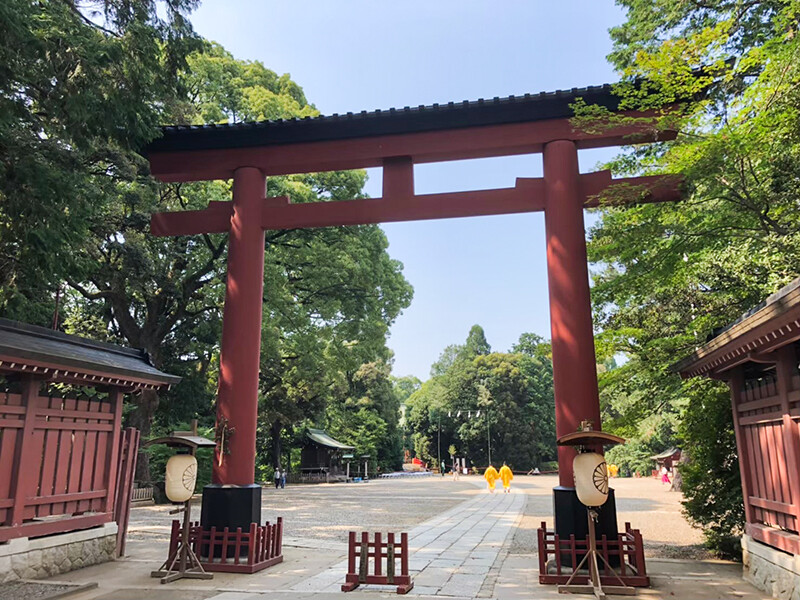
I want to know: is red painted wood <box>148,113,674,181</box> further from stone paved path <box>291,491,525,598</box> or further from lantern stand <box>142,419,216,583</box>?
stone paved path <box>291,491,525,598</box>

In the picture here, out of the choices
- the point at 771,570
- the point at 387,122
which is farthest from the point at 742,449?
the point at 387,122

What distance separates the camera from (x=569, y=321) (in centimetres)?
752

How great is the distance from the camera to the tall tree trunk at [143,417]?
18.1 meters

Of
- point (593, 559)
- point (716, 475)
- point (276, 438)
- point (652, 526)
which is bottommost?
point (652, 526)

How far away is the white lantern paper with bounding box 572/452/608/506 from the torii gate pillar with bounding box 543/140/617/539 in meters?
0.66

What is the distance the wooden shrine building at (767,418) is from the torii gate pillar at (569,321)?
56.4 inches

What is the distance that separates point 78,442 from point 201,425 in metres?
18.6

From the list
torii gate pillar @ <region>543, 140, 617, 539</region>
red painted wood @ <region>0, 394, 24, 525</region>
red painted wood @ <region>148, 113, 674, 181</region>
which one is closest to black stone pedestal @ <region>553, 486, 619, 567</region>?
torii gate pillar @ <region>543, 140, 617, 539</region>

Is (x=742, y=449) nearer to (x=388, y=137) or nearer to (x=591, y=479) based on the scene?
(x=591, y=479)

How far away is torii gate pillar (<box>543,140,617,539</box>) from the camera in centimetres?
707

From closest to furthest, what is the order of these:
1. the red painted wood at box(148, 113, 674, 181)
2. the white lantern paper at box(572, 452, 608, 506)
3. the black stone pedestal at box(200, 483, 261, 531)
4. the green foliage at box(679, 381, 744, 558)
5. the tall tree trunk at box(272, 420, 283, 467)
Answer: the white lantern paper at box(572, 452, 608, 506) → the black stone pedestal at box(200, 483, 261, 531) → the red painted wood at box(148, 113, 674, 181) → the green foliage at box(679, 381, 744, 558) → the tall tree trunk at box(272, 420, 283, 467)

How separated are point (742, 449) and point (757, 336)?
8.64 feet

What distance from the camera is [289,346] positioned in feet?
69.7

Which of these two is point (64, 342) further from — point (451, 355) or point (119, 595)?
point (451, 355)
